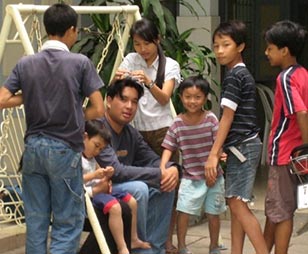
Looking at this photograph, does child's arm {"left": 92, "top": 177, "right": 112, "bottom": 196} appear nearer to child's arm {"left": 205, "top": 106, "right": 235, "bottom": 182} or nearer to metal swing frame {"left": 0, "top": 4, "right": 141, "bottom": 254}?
metal swing frame {"left": 0, "top": 4, "right": 141, "bottom": 254}

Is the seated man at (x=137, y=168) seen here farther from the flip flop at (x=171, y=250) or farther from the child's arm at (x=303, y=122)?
the child's arm at (x=303, y=122)

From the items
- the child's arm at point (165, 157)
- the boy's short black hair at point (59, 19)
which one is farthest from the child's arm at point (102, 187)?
the boy's short black hair at point (59, 19)

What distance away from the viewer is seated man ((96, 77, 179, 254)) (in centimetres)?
596

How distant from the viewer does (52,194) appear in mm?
5230

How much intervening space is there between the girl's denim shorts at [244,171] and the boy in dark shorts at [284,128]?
137mm

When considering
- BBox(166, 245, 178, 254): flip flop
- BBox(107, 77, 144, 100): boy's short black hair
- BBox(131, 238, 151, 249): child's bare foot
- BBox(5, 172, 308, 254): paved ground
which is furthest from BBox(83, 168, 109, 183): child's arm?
BBox(5, 172, 308, 254): paved ground

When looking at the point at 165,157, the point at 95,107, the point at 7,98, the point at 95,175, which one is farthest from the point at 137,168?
the point at 7,98

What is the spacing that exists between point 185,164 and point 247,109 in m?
0.70

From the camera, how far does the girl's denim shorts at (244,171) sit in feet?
19.7

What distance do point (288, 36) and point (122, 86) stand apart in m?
1.14

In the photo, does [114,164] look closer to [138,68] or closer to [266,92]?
[138,68]

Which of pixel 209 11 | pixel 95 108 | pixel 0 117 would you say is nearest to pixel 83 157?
pixel 95 108

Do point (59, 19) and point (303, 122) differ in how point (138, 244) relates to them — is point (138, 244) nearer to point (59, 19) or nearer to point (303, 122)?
point (303, 122)

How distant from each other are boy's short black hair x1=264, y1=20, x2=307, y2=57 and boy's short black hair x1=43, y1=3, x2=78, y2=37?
141 cm
